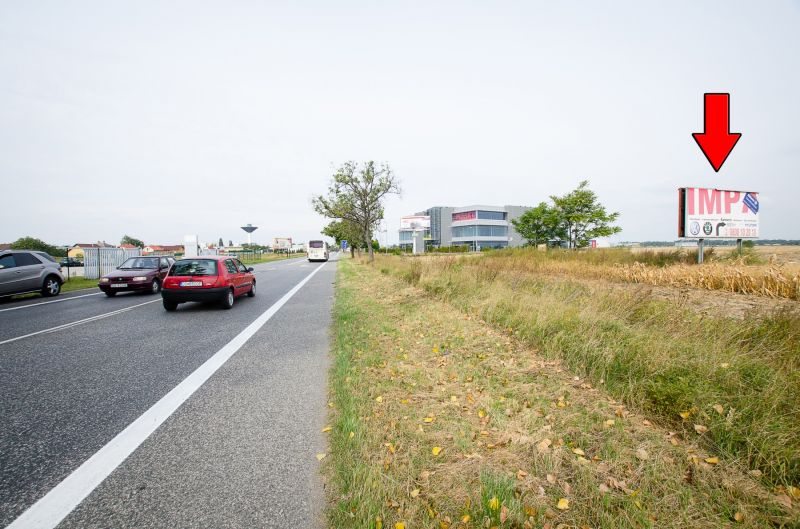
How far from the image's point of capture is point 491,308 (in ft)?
22.3

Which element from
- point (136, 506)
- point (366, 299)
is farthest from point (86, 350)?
point (366, 299)

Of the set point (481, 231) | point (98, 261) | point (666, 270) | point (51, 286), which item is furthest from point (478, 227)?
point (51, 286)

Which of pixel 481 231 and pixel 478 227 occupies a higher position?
pixel 478 227

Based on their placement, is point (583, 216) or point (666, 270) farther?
point (583, 216)

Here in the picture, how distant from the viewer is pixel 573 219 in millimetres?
39250

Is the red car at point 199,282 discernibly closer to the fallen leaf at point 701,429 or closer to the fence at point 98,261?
the fallen leaf at point 701,429

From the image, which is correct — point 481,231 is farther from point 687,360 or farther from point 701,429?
point 701,429

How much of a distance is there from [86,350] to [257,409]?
4.45m

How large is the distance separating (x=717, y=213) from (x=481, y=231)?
225 ft

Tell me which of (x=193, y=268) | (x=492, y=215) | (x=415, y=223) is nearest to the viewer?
(x=193, y=268)

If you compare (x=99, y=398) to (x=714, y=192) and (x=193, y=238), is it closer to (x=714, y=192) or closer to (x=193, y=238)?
(x=714, y=192)

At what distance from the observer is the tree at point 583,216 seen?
38188 mm

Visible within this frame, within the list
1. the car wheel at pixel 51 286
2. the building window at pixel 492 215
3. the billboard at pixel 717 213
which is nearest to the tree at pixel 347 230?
the car wheel at pixel 51 286

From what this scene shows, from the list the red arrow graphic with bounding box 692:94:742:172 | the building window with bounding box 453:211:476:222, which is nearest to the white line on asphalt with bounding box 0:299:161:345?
the red arrow graphic with bounding box 692:94:742:172
